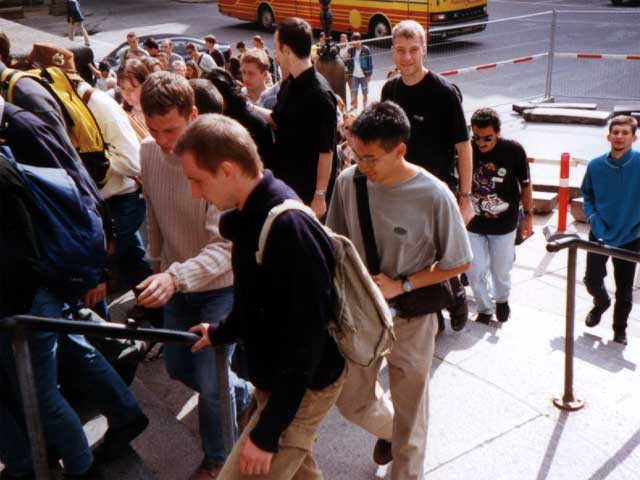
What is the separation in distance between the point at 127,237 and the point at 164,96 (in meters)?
1.59

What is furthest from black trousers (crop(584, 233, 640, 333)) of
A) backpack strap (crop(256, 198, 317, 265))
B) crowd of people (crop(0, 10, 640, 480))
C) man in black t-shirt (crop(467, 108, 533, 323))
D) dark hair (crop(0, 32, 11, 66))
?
dark hair (crop(0, 32, 11, 66))

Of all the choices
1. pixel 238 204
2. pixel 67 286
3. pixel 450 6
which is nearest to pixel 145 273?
pixel 67 286

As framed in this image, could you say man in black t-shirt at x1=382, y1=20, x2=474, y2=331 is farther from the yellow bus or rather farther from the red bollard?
the yellow bus

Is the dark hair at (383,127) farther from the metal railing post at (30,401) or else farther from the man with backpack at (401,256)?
the metal railing post at (30,401)

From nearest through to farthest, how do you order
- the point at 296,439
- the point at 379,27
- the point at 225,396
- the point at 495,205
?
1. the point at 296,439
2. the point at 225,396
3. the point at 495,205
4. the point at 379,27

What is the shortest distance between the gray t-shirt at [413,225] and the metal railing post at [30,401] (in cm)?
140

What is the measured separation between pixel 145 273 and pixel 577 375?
9.33ft

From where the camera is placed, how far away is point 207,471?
11.4 ft

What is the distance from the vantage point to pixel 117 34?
1086 inches

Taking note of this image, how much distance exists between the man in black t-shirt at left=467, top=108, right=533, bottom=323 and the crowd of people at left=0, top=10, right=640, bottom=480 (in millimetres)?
15

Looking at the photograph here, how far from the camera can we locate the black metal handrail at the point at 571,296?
4012 mm

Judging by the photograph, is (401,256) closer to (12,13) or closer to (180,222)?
(180,222)

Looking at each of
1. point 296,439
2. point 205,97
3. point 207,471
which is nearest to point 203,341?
point 296,439

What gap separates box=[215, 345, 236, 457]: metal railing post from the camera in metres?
2.96
